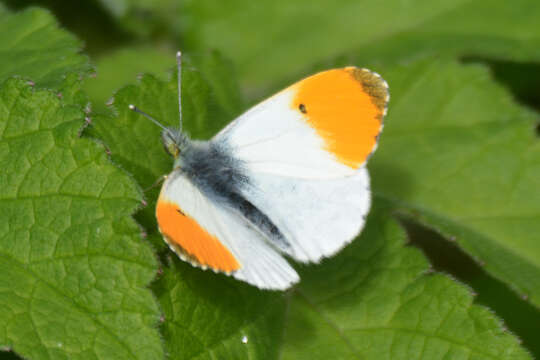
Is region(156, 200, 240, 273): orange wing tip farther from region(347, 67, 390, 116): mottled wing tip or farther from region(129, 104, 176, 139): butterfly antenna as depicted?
region(347, 67, 390, 116): mottled wing tip

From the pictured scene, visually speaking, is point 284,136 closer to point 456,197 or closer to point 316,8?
point 456,197

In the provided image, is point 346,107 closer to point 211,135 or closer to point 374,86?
point 374,86

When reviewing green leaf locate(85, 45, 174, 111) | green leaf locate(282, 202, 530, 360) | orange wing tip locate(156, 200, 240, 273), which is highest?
orange wing tip locate(156, 200, 240, 273)

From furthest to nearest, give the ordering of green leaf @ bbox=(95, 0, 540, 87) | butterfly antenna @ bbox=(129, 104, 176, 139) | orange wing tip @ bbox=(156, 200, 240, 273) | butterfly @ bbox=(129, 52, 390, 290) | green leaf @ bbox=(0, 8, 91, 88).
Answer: green leaf @ bbox=(95, 0, 540, 87) → green leaf @ bbox=(0, 8, 91, 88) → butterfly antenna @ bbox=(129, 104, 176, 139) → butterfly @ bbox=(129, 52, 390, 290) → orange wing tip @ bbox=(156, 200, 240, 273)

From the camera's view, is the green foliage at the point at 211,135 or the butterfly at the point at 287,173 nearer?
the green foliage at the point at 211,135

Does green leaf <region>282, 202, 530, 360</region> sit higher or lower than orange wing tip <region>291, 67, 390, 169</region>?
lower

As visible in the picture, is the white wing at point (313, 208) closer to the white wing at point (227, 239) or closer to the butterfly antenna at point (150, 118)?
the white wing at point (227, 239)

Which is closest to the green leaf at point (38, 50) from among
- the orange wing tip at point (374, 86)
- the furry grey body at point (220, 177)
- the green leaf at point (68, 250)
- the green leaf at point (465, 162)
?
the green leaf at point (68, 250)

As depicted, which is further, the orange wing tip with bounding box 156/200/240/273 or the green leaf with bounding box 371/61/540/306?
the green leaf with bounding box 371/61/540/306

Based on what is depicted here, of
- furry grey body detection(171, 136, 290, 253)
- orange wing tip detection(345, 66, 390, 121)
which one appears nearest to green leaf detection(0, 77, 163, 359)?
furry grey body detection(171, 136, 290, 253)
